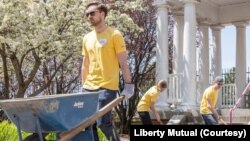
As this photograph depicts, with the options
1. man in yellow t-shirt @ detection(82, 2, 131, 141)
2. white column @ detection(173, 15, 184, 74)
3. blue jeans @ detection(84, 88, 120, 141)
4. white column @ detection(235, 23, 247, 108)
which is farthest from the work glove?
white column @ detection(235, 23, 247, 108)

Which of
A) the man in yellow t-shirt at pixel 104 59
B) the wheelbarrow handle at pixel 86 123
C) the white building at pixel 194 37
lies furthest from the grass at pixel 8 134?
the white building at pixel 194 37

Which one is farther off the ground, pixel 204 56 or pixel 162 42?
pixel 162 42

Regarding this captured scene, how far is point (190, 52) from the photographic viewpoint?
648 inches

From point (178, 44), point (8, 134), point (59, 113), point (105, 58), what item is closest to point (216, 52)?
point (178, 44)

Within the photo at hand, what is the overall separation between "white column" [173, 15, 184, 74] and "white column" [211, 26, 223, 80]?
198 cm

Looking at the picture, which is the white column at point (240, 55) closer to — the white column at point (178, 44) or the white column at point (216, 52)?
the white column at point (216, 52)

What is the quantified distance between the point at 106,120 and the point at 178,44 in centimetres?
1281

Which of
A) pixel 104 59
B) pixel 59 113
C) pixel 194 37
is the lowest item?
pixel 59 113

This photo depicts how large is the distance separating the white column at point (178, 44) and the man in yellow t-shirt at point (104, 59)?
12.0 m

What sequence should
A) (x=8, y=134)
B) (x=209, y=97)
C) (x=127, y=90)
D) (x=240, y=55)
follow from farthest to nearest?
(x=240, y=55)
(x=209, y=97)
(x=8, y=134)
(x=127, y=90)

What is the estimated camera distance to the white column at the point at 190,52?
54.0 ft

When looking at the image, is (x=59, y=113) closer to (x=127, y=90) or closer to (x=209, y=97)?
(x=127, y=90)
